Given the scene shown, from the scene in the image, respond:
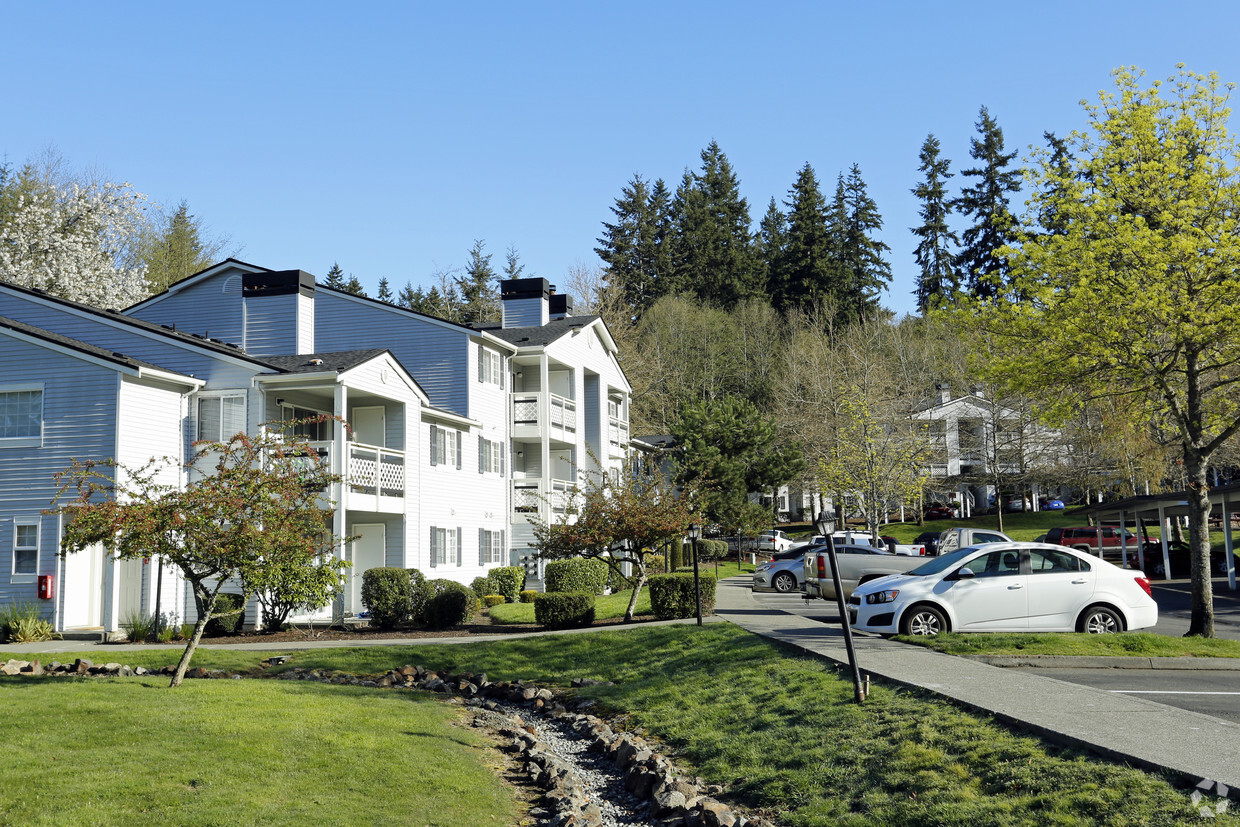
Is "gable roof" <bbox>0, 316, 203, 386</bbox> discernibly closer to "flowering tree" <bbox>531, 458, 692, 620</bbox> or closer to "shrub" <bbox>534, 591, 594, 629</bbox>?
"flowering tree" <bbox>531, 458, 692, 620</bbox>

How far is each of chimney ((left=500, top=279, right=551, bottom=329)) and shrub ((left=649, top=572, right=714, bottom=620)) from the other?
20814mm

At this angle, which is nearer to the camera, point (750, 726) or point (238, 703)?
point (750, 726)

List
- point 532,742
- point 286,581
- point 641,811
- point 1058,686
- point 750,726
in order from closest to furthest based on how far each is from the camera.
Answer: point 641,811, point 1058,686, point 750,726, point 532,742, point 286,581

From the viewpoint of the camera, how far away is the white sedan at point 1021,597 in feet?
53.2

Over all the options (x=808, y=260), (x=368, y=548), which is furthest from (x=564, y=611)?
(x=808, y=260)

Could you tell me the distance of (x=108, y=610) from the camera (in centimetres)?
2262

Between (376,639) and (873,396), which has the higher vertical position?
(873,396)

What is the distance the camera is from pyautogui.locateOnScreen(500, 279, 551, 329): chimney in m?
42.2

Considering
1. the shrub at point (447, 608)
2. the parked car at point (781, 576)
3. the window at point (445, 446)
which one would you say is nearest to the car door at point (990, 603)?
the shrub at point (447, 608)

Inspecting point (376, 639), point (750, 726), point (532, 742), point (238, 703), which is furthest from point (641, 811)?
point (376, 639)

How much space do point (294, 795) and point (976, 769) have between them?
606 centimetres

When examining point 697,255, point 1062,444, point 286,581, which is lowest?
point 286,581

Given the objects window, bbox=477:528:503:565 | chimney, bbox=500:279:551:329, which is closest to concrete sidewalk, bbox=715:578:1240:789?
window, bbox=477:528:503:565

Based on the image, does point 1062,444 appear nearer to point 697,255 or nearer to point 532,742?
point 697,255
